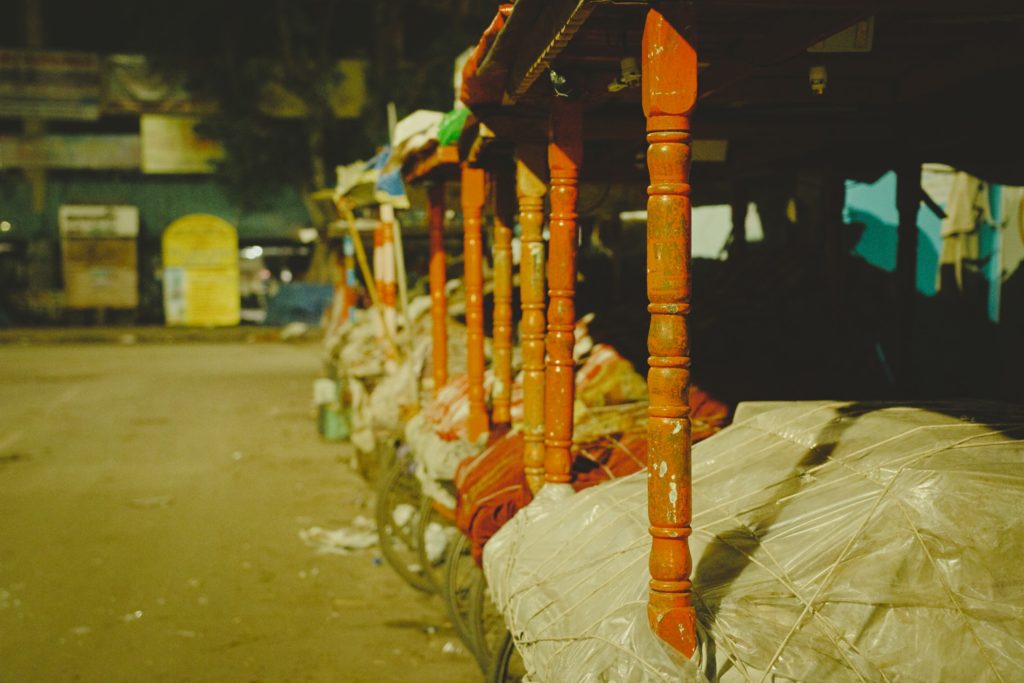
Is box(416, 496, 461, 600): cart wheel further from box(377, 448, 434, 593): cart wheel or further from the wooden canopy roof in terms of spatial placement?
the wooden canopy roof

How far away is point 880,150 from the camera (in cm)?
643

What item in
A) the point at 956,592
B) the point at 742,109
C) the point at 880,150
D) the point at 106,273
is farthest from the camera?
the point at 106,273

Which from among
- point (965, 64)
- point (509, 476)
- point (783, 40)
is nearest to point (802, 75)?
point (965, 64)

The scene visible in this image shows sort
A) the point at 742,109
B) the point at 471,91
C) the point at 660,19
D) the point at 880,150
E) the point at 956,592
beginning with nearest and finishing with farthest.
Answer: the point at 956,592 < the point at 660,19 < the point at 471,91 < the point at 742,109 < the point at 880,150

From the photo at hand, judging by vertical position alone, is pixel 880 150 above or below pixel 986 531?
above

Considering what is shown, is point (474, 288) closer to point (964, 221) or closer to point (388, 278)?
point (388, 278)

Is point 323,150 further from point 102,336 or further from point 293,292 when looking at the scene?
point 102,336

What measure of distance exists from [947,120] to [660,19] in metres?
3.49

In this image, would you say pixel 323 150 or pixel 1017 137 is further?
pixel 323 150

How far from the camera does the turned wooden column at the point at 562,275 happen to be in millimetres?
4266

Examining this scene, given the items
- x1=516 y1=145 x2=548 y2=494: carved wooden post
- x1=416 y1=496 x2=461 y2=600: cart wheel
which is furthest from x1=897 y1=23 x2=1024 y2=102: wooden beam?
x1=416 y1=496 x2=461 y2=600: cart wheel

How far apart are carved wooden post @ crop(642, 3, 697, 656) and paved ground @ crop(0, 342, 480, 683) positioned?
2.60 m

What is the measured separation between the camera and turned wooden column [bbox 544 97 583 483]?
427cm

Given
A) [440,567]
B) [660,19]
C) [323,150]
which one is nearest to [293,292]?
[323,150]
